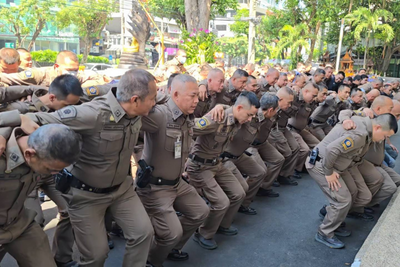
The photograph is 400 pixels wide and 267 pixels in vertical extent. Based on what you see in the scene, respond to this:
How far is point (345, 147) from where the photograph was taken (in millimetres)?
3727

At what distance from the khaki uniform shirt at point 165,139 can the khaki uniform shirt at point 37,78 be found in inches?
74.0

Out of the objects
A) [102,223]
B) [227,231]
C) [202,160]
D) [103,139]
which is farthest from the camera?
[227,231]

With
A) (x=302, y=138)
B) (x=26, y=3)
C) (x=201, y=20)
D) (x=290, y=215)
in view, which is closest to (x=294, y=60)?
(x=201, y=20)

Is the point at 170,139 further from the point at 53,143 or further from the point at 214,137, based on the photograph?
the point at 53,143

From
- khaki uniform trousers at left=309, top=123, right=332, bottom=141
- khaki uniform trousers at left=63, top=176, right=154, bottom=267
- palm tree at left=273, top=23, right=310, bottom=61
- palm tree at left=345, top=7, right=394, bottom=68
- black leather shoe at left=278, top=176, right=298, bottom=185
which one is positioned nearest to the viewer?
khaki uniform trousers at left=63, top=176, right=154, bottom=267

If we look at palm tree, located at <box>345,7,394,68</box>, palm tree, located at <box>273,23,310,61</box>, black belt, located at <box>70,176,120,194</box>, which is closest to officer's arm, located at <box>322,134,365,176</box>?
black belt, located at <box>70,176,120,194</box>

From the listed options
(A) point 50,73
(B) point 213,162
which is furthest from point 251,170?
(A) point 50,73

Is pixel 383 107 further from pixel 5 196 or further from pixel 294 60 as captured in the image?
pixel 294 60

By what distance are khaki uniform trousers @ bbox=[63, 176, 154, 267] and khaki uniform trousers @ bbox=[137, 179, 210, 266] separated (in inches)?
11.6

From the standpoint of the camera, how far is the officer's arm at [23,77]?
167 inches

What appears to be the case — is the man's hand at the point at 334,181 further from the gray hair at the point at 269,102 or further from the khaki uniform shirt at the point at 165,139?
the khaki uniform shirt at the point at 165,139

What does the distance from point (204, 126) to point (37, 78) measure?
7.96 ft

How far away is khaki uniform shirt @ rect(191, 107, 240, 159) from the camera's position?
365 cm

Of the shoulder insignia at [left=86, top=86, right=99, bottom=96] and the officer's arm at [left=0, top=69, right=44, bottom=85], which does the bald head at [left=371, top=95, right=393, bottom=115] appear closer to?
the shoulder insignia at [left=86, top=86, right=99, bottom=96]
